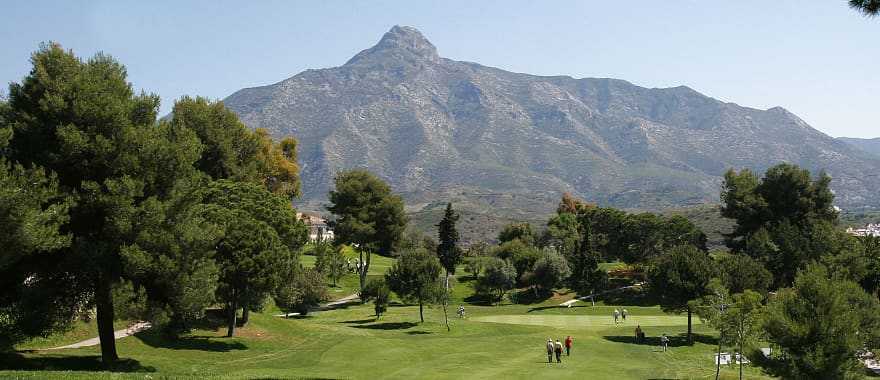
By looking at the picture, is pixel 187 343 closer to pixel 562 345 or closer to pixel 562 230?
pixel 562 345

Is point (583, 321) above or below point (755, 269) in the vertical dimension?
below

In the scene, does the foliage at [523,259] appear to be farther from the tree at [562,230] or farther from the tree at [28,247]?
the tree at [28,247]

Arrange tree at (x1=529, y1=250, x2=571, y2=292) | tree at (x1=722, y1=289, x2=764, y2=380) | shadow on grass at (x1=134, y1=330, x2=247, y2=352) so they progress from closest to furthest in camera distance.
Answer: tree at (x1=722, y1=289, x2=764, y2=380) < shadow on grass at (x1=134, y1=330, x2=247, y2=352) < tree at (x1=529, y1=250, x2=571, y2=292)

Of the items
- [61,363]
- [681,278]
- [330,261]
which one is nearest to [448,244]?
[330,261]

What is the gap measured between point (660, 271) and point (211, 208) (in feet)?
127

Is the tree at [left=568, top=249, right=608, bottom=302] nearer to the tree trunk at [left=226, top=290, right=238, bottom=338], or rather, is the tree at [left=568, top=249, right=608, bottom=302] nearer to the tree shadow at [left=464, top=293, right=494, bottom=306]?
the tree shadow at [left=464, top=293, right=494, bottom=306]

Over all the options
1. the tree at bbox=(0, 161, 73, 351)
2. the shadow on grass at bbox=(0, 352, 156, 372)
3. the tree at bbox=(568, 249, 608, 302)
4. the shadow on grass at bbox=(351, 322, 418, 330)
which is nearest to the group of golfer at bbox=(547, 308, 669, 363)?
the shadow on grass at bbox=(351, 322, 418, 330)

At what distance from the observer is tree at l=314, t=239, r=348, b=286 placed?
3086 inches

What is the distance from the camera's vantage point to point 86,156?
25812 millimetres

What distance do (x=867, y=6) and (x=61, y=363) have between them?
30464 mm

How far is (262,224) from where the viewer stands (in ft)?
140

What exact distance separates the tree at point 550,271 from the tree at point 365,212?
19468 millimetres

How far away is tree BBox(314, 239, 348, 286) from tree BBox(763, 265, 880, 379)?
52.6m

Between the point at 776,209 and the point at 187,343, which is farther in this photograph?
the point at 776,209
